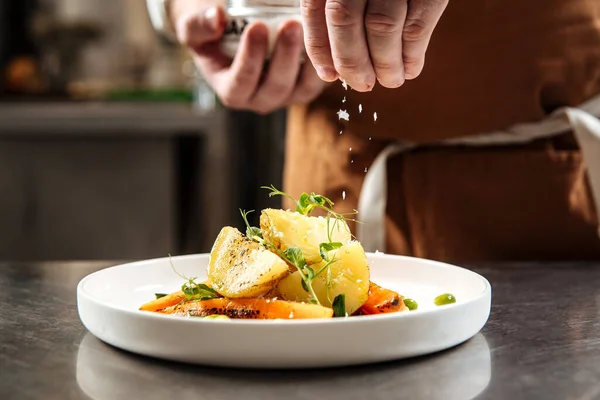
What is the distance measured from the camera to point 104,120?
9.52ft

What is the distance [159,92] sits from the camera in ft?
11.3

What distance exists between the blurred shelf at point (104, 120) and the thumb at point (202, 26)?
1.57 m

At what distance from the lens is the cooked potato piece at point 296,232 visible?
74 centimetres

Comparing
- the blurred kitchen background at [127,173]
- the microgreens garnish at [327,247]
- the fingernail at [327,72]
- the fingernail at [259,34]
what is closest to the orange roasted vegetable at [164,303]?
the microgreens garnish at [327,247]

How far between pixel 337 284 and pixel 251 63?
62 cm

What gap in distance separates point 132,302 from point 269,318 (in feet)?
0.77

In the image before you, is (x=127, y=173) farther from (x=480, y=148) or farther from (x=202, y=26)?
(x=480, y=148)

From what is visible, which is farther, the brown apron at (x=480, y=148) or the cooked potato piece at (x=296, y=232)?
the brown apron at (x=480, y=148)

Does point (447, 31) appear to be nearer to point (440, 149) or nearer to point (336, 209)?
point (440, 149)

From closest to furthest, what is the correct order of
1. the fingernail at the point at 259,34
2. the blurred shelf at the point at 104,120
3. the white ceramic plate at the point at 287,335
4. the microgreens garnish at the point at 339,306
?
the white ceramic plate at the point at 287,335 < the microgreens garnish at the point at 339,306 < the fingernail at the point at 259,34 < the blurred shelf at the point at 104,120

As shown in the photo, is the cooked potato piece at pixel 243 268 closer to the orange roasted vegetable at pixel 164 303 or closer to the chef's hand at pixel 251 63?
the orange roasted vegetable at pixel 164 303

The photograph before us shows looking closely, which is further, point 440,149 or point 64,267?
point 440,149

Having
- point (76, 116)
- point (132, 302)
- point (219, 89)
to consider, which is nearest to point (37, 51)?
point (76, 116)

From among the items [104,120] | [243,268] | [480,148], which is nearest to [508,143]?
[480,148]
